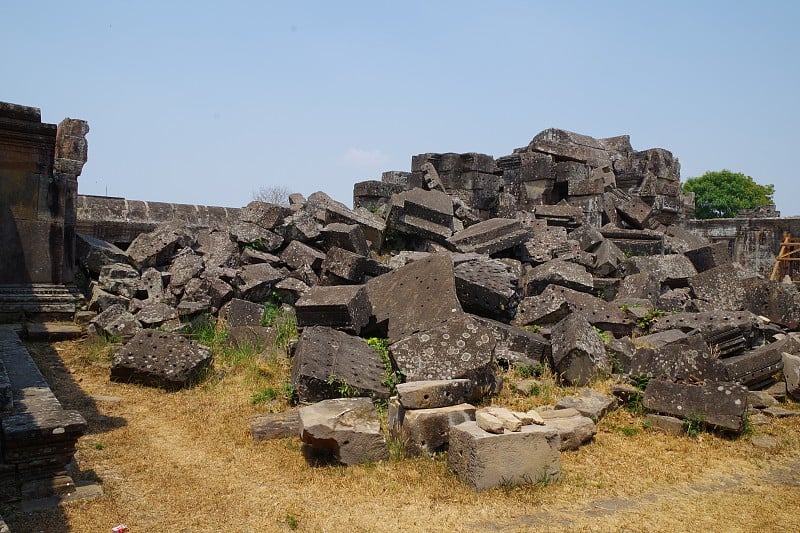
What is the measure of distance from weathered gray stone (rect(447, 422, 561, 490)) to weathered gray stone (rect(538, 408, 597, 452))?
22.9 inches

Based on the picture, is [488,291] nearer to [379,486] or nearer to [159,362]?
[379,486]

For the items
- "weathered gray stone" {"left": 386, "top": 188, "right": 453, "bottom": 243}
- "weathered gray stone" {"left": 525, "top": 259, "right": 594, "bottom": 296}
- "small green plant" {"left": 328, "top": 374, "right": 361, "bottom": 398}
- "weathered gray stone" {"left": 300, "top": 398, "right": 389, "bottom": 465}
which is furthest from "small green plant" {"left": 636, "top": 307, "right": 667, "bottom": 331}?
"weathered gray stone" {"left": 300, "top": 398, "right": 389, "bottom": 465}

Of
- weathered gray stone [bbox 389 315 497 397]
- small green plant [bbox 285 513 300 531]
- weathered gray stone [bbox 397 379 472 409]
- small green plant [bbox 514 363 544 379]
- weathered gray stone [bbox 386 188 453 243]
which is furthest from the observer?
weathered gray stone [bbox 386 188 453 243]

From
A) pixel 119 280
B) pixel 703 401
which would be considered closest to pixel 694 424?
pixel 703 401

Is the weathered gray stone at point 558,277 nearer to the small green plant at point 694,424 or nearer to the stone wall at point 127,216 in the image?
the small green plant at point 694,424

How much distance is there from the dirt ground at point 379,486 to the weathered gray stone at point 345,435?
0.39 ft

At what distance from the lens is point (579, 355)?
22.7 feet

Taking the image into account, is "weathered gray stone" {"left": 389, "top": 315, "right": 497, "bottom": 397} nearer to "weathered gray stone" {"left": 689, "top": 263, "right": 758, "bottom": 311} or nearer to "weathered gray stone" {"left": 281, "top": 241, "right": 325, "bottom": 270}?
"weathered gray stone" {"left": 281, "top": 241, "right": 325, "bottom": 270}

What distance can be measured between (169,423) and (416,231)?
19.1 ft

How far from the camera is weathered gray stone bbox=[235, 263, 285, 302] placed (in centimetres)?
891

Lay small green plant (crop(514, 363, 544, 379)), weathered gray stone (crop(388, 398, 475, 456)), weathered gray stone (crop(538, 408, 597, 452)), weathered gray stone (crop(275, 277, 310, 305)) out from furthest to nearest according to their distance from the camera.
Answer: weathered gray stone (crop(275, 277, 310, 305)) < small green plant (crop(514, 363, 544, 379)) < weathered gray stone (crop(538, 408, 597, 452)) < weathered gray stone (crop(388, 398, 475, 456))

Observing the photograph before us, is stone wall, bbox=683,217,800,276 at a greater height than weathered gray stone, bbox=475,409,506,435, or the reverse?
stone wall, bbox=683,217,800,276

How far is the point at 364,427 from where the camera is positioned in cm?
518

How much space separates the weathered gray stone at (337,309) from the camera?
7332mm
